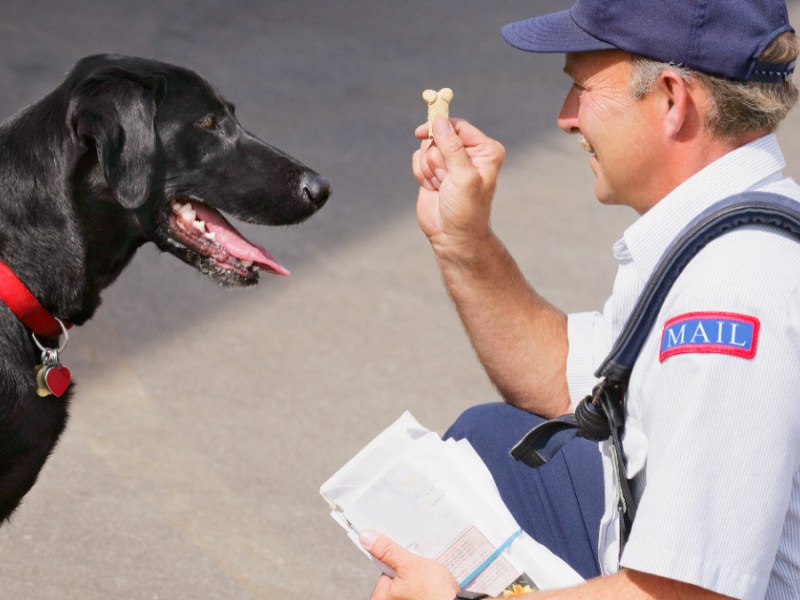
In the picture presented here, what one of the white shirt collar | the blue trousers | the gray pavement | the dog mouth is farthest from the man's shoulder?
the gray pavement

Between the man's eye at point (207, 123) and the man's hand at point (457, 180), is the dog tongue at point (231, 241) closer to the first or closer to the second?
the man's eye at point (207, 123)

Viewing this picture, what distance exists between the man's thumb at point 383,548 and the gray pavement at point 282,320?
1.18 m

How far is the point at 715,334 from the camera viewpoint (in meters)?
1.65

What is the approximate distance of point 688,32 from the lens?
191 cm

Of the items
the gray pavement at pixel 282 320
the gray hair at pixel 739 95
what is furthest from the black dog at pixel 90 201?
the gray hair at pixel 739 95

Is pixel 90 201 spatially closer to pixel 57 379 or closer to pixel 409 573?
pixel 57 379

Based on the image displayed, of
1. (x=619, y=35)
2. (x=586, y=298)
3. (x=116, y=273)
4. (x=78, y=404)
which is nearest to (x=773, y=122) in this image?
(x=619, y=35)

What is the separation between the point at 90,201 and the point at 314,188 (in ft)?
2.12

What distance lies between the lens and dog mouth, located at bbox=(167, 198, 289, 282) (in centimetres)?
279

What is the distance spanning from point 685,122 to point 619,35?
194mm

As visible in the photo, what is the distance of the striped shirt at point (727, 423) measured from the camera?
5.36 ft

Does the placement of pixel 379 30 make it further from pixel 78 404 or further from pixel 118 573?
pixel 118 573

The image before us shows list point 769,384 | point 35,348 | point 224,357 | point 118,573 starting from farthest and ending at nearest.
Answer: point 224,357 < point 118,573 < point 35,348 < point 769,384

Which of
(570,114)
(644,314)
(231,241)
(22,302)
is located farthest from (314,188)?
(644,314)
